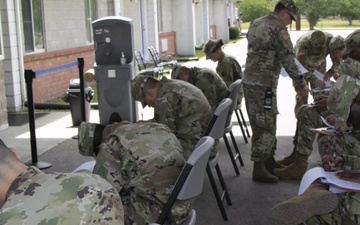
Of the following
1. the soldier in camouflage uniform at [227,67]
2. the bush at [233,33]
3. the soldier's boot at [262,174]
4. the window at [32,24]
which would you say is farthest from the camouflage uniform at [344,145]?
the bush at [233,33]

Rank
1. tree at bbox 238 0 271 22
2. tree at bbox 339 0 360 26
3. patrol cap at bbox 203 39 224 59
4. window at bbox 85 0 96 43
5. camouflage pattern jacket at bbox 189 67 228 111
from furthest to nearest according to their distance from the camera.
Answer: tree at bbox 339 0 360 26, tree at bbox 238 0 271 22, window at bbox 85 0 96 43, patrol cap at bbox 203 39 224 59, camouflage pattern jacket at bbox 189 67 228 111

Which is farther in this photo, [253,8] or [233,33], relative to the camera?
[253,8]

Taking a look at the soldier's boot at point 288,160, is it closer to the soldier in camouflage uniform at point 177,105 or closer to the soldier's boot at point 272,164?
the soldier's boot at point 272,164

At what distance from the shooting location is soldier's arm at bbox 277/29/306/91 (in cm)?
533

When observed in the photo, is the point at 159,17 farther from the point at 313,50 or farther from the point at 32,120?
the point at 32,120

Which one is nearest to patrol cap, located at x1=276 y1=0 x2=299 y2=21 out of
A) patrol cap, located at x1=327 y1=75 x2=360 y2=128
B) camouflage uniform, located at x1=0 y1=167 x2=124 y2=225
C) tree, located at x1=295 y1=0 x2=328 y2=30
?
patrol cap, located at x1=327 y1=75 x2=360 y2=128

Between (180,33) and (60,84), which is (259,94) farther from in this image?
(180,33)

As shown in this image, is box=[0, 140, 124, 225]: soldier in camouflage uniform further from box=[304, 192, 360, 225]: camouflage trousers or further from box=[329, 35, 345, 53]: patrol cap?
box=[329, 35, 345, 53]: patrol cap

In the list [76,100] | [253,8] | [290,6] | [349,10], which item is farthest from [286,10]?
[349,10]

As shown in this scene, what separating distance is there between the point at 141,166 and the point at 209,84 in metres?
3.12

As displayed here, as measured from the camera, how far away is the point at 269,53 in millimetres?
5477

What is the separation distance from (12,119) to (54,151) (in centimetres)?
258

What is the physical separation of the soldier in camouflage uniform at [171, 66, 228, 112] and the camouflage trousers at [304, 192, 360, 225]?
313 centimetres

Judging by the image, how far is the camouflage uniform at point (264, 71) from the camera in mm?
5367
